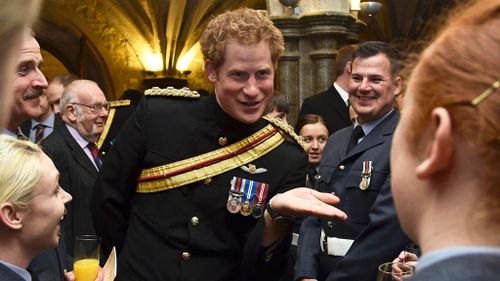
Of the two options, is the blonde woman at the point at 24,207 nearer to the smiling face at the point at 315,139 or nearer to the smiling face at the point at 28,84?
the smiling face at the point at 28,84

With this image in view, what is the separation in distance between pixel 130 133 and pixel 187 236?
1.35ft

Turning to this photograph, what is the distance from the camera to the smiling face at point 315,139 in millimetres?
4832

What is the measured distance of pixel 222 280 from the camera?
232cm

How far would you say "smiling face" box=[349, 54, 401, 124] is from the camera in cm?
314

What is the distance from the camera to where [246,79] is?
231 centimetres

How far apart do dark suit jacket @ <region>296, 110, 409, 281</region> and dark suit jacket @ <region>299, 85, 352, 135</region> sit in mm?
2162

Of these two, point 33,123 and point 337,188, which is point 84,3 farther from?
point 337,188

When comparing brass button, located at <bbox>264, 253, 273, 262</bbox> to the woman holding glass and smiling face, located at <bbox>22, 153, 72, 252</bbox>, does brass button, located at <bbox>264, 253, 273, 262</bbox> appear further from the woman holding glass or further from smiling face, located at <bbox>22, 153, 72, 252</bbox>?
the woman holding glass

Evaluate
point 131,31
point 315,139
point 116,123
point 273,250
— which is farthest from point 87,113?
point 131,31

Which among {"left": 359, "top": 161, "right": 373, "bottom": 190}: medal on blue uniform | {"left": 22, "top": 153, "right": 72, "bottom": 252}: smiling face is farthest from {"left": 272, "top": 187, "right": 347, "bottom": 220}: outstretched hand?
{"left": 359, "top": 161, "right": 373, "bottom": 190}: medal on blue uniform

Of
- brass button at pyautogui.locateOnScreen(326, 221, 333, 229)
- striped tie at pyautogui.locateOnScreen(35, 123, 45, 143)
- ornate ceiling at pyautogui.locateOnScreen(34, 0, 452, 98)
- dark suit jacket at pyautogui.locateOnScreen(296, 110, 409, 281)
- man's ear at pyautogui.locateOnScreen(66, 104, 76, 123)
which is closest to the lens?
dark suit jacket at pyautogui.locateOnScreen(296, 110, 409, 281)

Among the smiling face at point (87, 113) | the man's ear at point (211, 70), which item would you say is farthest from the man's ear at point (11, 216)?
the smiling face at point (87, 113)

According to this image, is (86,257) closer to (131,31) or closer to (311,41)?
(311,41)

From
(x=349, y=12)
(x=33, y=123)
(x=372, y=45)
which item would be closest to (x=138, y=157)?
(x=372, y=45)
